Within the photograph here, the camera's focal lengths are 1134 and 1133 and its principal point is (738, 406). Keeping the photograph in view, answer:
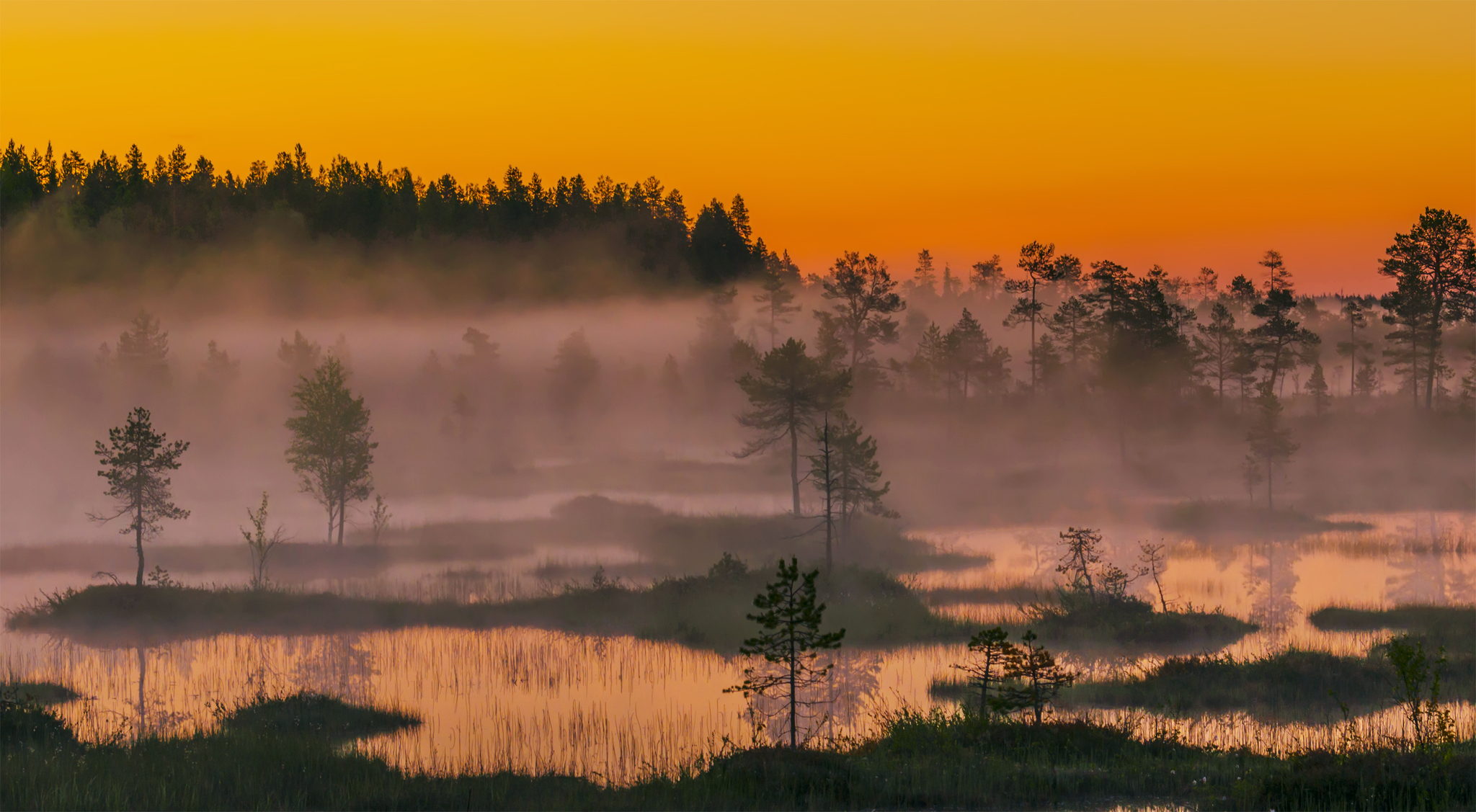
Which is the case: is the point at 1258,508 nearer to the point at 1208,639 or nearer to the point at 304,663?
the point at 1208,639

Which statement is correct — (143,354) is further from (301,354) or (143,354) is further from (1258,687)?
(1258,687)

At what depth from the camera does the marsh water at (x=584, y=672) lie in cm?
2489

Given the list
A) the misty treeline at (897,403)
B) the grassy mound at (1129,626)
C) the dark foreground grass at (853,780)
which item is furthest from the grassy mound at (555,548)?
the dark foreground grass at (853,780)

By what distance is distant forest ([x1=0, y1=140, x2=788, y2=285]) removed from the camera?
499 feet

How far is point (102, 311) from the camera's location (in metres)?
160

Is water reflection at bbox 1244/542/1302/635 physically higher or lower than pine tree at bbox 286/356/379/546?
lower

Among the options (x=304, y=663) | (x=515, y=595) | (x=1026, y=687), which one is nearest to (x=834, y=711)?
(x=1026, y=687)

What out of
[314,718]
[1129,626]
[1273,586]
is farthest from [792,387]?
[314,718]

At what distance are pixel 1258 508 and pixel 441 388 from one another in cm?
9194

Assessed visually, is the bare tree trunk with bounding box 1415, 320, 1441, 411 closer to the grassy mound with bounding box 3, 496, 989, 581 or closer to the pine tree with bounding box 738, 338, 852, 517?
the grassy mound with bounding box 3, 496, 989, 581

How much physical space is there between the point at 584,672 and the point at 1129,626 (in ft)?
57.5

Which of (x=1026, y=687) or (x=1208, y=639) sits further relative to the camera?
(x=1208, y=639)

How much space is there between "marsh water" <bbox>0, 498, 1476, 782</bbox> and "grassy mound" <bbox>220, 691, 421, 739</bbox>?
0.82m

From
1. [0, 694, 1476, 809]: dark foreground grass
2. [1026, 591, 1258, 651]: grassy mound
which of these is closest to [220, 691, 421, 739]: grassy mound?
[0, 694, 1476, 809]: dark foreground grass
